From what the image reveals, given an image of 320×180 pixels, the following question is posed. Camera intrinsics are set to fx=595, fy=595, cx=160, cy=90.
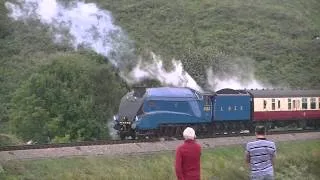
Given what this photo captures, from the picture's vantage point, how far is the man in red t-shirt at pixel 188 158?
31.3ft

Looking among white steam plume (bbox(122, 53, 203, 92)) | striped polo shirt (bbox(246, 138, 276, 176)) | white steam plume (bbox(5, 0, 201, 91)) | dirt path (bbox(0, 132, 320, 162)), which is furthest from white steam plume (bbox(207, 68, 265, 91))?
striped polo shirt (bbox(246, 138, 276, 176))

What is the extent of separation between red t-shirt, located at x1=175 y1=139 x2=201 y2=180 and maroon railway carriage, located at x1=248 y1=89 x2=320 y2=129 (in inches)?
901

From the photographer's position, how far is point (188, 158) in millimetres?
9625

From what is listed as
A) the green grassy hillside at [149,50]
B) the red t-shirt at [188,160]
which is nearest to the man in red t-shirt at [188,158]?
the red t-shirt at [188,160]

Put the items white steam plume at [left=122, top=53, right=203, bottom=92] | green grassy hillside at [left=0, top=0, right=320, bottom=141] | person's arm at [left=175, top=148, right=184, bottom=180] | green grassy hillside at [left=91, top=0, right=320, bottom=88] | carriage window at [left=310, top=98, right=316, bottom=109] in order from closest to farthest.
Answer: person's arm at [left=175, top=148, right=184, bottom=180]
carriage window at [left=310, top=98, right=316, bottom=109]
white steam plume at [left=122, top=53, right=203, bottom=92]
green grassy hillside at [left=0, top=0, right=320, bottom=141]
green grassy hillside at [left=91, top=0, right=320, bottom=88]

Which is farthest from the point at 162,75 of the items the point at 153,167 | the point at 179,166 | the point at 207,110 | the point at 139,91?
the point at 179,166

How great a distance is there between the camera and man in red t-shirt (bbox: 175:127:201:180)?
31.3 feet

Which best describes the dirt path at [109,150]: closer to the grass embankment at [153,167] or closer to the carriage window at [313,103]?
the grass embankment at [153,167]

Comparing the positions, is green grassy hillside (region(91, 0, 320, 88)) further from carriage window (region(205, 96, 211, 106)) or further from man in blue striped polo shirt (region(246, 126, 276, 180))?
man in blue striped polo shirt (region(246, 126, 276, 180))

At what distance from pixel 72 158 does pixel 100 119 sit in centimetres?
2119

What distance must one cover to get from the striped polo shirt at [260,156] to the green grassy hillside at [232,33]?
140 ft

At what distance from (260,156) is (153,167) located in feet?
33.2

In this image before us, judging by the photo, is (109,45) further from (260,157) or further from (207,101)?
(260,157)

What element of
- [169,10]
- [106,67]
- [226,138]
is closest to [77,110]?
[106,67]
